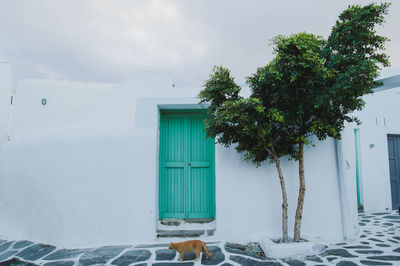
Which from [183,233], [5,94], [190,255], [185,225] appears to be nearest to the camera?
[190,255]

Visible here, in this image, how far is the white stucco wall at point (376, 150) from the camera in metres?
7.31

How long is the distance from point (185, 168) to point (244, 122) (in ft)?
6.43

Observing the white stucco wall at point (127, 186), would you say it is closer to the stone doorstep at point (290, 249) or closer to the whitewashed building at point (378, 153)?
the stone doorstep at point (290, 249)

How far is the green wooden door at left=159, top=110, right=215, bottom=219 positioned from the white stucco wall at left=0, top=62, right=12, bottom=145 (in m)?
6.64

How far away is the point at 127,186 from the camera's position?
462cm

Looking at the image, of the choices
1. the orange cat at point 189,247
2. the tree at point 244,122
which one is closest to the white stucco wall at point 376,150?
the tree at point 244,122

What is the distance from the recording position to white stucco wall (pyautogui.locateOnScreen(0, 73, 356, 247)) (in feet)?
14.9

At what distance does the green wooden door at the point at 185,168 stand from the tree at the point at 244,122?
1023 mm

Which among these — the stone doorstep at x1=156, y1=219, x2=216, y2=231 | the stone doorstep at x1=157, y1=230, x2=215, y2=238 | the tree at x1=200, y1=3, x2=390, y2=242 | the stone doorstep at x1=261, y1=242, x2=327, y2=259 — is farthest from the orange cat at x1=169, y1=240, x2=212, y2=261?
the tree at x1=200, y1=3, x2=390, y2=242

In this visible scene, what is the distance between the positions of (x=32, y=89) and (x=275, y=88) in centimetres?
Result: 760

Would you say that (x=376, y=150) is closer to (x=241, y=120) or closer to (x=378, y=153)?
(x=378, y=153)

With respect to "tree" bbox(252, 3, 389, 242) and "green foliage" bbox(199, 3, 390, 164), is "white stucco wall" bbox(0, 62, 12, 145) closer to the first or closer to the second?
"green foliage" bbox(199, 3, 390, 164)

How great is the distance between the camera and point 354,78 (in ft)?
11.1

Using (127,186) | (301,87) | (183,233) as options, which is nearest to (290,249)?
(183,233)
